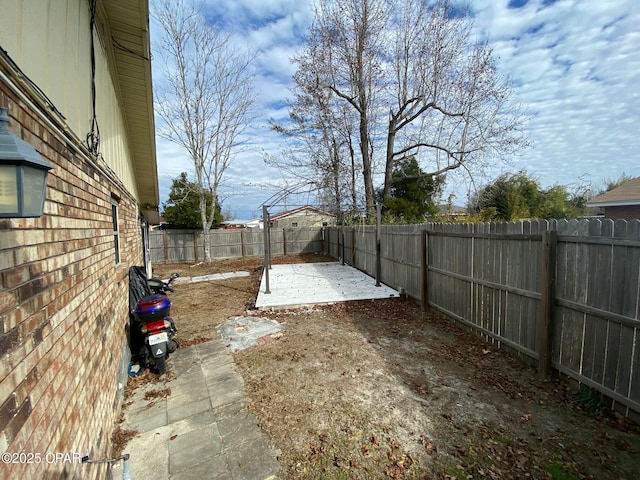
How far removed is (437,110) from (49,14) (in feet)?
47.3

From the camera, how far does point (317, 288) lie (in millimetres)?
8422

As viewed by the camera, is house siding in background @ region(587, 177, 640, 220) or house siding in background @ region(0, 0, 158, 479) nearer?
house siding in background @ region(0, 0, 158, 479)

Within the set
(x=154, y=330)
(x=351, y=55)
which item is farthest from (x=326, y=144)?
(x=154, y=330)

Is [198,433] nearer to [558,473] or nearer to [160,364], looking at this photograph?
[160,364]

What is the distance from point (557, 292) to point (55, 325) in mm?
4316

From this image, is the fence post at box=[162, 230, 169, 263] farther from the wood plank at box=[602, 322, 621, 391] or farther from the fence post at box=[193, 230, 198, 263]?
the wood plank at box=[602, 322, 621, 391]

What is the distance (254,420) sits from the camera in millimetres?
2932

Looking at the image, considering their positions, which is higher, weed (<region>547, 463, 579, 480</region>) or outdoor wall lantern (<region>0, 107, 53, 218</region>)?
outdoor wall lantern (<region>0, 107, 53, 218</region>)

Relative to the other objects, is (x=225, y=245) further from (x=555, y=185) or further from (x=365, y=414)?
(x=555, y=185)

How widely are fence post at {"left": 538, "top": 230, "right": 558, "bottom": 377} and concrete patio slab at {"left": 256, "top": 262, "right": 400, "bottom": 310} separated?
388 centimetres

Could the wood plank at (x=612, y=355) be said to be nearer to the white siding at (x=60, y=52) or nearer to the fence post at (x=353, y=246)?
the white siding at (x=60, y=52)

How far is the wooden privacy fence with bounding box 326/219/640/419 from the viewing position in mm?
2695

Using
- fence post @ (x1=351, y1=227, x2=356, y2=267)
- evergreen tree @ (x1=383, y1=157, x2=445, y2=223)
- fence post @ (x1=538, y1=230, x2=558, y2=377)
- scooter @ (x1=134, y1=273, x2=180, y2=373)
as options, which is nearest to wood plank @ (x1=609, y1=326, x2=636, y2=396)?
fence post @ (x1=538, y1=230, x2=558, y2=377)

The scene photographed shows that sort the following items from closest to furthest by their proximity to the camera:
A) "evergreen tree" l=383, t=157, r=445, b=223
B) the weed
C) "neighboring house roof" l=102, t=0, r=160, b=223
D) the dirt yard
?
the weed → the dirt yard → "neighboring house roof" l=102, t=0, r=160, b=223 → "evergreen tree" l=383, t=157, r=445, b=223
